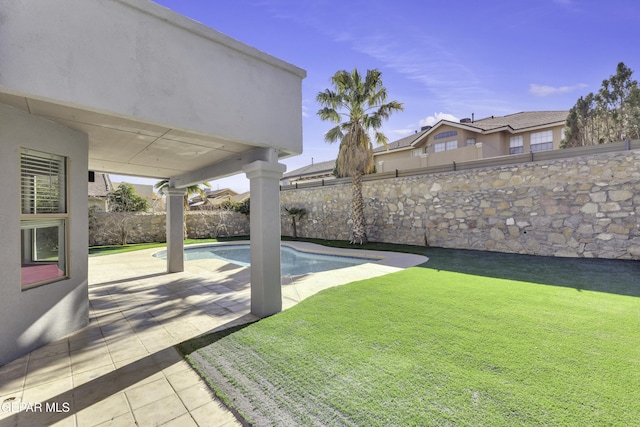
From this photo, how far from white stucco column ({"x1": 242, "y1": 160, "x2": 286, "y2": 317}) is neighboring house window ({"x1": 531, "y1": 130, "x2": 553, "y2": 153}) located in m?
21.4

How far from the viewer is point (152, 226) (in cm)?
2016

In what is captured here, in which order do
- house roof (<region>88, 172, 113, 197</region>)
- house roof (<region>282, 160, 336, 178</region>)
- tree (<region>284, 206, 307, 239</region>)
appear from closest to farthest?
tree (<region>284, 206, 307, 239</region>)
house roof (<region>88, 172, 113, 197</region>)
house roof (<region>282, 160, 336, 178</region>)

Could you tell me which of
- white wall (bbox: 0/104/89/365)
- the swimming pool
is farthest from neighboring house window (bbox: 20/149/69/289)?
the swimming pool

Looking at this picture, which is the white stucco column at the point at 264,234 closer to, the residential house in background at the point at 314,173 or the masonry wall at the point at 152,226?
the masonry wall at the point at 152,226

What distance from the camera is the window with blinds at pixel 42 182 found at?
4.13 metres

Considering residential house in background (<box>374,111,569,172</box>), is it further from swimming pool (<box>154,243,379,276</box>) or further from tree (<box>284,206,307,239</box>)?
swimming pool (<box>154,243,379,276</box>)

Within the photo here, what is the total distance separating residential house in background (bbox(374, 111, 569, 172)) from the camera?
18781 millimetres

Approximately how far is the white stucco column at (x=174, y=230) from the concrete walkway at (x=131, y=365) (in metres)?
1.68

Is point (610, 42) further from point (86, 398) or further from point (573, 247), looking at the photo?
point (86, 398)

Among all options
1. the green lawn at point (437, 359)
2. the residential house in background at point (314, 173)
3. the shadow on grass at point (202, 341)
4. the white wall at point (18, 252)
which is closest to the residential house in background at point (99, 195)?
the residential house in background at point (314, 173)

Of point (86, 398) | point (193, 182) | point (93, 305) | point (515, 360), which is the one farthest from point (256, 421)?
point (193, 182)

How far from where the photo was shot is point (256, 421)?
2658 millimetres

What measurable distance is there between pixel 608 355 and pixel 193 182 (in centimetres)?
948

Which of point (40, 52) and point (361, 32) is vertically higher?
point (361, 32)
